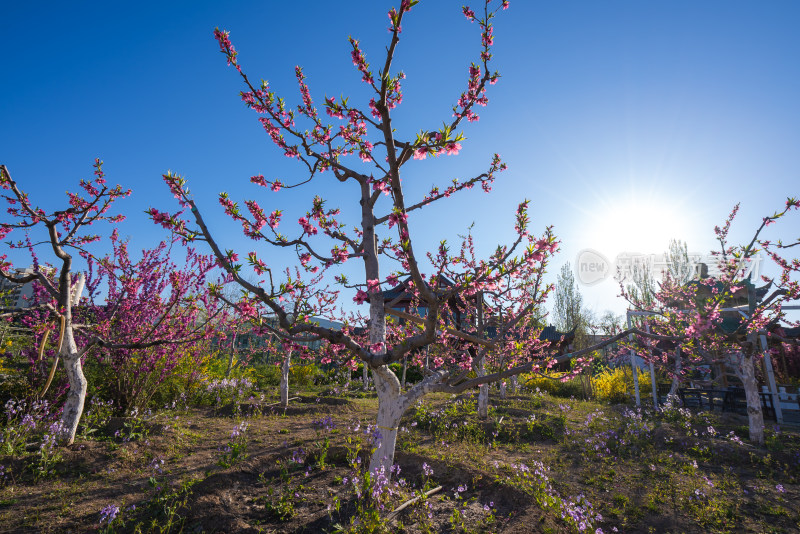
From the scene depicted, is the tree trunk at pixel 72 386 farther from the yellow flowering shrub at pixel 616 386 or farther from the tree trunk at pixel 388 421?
the yellow flowering shrub at pixel 616 386

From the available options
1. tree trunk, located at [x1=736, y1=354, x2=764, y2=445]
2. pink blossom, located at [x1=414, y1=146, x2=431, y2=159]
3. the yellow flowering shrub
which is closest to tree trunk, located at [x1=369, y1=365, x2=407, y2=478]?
pink blossom, located at [x1=414, y1=146, x2=431, y2=159]

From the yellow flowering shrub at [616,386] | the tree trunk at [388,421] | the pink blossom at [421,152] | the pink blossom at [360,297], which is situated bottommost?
the yellow flowering shrub at [616,386]

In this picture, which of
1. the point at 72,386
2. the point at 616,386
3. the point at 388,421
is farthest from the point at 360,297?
the point at 616,386

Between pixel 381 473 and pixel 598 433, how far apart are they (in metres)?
6.03

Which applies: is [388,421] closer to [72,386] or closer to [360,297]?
[360,297]

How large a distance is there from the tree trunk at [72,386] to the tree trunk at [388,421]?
4.27 m

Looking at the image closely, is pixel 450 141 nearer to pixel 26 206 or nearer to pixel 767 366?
pixel 26 206

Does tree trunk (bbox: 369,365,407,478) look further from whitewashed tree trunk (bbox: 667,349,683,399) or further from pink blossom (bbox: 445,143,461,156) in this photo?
whitewashed tree trunk (bbox: 667,349,683,399)

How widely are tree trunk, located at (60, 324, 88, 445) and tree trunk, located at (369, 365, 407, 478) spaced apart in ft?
14.0

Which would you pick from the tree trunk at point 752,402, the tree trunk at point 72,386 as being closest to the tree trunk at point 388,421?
the tree trunk at point 72,386

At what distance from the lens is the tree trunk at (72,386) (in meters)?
4.84

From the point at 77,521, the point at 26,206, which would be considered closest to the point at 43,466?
the point at 77,521

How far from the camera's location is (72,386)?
491 cm

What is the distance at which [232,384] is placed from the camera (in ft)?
29.9
